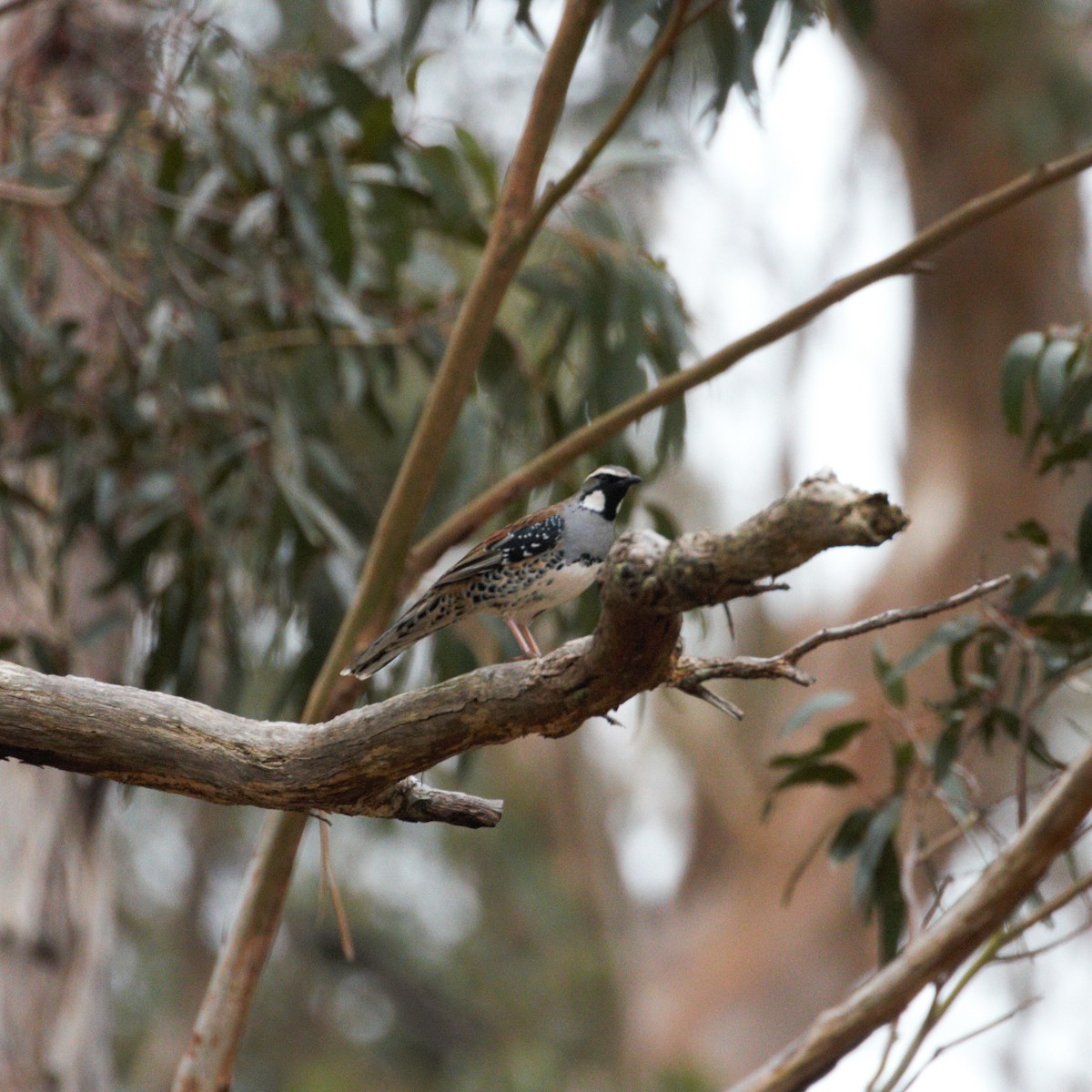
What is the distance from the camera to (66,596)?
17.4ft

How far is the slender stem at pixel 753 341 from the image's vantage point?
284 centimetres

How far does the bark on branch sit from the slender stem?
121 cm

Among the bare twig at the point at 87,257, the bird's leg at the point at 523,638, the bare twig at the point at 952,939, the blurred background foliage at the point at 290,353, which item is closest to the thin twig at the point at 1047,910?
the bare twig at the point at 952,939

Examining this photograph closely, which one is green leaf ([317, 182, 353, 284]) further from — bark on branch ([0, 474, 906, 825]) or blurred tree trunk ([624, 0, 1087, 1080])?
blurred tree trunk ([624, 0, 1087, 1080])

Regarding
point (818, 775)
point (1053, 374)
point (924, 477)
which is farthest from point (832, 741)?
point (924, 477)

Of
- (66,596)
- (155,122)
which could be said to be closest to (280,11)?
(155,122)

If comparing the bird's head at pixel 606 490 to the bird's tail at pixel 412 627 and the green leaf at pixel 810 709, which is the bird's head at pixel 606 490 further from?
the green leaf at pixel 810 709

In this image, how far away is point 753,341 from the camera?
2.98 m

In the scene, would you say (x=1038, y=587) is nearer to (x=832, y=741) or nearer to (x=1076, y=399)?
(x=1076, y=399)

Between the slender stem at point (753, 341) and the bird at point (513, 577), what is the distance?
1.37ft

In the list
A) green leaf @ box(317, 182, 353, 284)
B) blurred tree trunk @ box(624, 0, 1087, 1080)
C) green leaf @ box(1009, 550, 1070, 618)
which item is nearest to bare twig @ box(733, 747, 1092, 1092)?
green leaf @ box(1009, 550, 1070, 618)

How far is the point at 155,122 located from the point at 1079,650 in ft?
10.7

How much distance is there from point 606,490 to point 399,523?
0.52 meters

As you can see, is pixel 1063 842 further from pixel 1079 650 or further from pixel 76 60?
pixel 76 60
